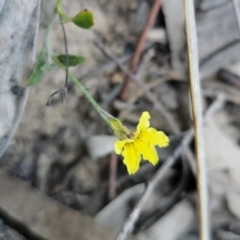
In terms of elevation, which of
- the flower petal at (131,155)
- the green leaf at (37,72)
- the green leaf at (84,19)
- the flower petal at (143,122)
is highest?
the green leaf at (84,19)

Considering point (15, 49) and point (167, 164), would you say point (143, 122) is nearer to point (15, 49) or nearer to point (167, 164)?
point (15, 49)

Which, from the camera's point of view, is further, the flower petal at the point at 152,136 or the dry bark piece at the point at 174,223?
the dry bark piece at the point at 174,223

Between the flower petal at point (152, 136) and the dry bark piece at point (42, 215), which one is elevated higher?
the flower petal at point (152, 136)

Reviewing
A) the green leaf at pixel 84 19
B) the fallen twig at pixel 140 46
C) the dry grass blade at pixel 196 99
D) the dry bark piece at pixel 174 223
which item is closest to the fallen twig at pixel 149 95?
the fallen twig at pixel 140 46

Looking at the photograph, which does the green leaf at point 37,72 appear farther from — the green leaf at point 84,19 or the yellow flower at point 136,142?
the yellow flower at point 136,142

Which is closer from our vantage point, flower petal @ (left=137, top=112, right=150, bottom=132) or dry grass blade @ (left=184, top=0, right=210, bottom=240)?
flower petal @ (left=137, top=112, right=150, bottom=132)

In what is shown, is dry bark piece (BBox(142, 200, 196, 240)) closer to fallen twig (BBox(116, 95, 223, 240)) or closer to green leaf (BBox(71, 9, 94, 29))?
fallen twig (BBox(116, 95, 223, 240))

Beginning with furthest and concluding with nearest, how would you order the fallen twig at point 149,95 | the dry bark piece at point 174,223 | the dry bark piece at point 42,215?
the fallen twig at point 149,95 < the dry bark piece at point 174,223 < the dry bark piece at point 42,215

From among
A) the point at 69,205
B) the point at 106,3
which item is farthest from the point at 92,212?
the point at 106,3

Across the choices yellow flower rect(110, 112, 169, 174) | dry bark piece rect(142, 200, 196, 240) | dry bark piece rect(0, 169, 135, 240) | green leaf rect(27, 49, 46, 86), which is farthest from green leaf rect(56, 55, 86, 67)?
dry bark piece rect(142, 200, 196, 240)

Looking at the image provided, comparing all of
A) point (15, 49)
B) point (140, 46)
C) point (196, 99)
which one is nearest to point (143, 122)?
point (196, 99)

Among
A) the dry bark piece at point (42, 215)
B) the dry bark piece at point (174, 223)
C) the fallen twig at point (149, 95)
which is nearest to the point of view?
the dry bark piece at point (42, 215)
